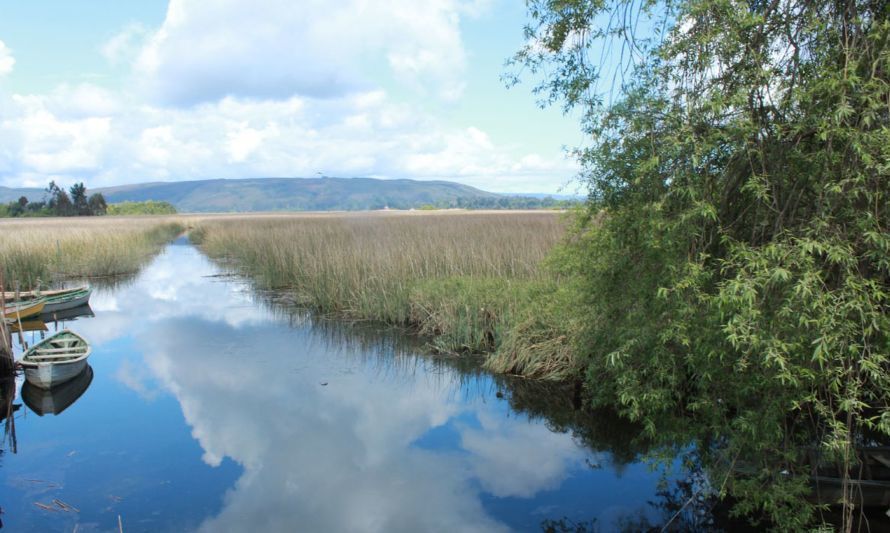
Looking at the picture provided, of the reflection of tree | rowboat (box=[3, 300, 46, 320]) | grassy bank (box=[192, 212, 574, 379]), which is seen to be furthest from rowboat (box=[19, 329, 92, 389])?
the reflection of tree

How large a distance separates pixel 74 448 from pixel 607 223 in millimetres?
6169

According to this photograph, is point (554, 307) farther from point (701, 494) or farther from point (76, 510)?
point (76, 510)

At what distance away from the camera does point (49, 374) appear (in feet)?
25.9

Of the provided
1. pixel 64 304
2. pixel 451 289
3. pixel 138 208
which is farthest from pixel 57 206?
pixel 451 289

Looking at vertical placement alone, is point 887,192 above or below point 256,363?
above

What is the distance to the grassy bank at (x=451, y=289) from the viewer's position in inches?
328

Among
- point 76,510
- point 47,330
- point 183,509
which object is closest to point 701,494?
point 183,509

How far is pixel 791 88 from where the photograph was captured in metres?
3.66

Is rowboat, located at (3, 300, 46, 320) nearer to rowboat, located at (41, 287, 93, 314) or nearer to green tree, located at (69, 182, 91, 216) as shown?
rowboat, located at (41, 287, 93, 314)

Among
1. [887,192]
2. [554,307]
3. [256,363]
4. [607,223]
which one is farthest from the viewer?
[256,363]

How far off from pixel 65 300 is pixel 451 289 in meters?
8.77

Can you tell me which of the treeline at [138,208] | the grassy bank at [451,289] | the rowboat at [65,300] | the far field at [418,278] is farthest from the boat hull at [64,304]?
the treeline at [138,208]

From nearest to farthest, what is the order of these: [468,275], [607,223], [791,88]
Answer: [791,88] < [607,223] < [468,275]

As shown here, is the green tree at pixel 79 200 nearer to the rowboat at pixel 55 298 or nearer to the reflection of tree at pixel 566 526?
the rowboat at pixel 55 298
